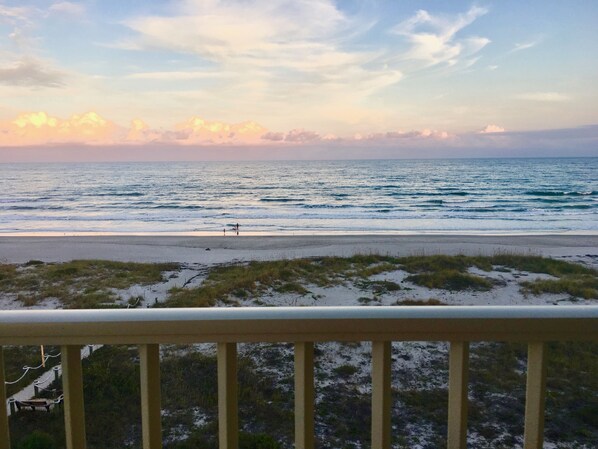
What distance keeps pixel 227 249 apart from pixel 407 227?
8.36 m

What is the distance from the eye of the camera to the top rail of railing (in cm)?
85

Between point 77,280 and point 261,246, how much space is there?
6.55 meters

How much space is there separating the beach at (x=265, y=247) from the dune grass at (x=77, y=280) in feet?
6.14

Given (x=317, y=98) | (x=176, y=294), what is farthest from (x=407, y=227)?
(x=176, y=294)

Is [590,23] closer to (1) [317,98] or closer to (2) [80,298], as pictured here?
(2) [80,298]

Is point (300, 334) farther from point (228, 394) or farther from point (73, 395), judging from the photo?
point (73, 395)

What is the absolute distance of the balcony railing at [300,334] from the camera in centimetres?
85

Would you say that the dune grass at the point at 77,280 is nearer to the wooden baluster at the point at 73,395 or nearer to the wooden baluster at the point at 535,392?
the wooden baluster at the point at 73,395

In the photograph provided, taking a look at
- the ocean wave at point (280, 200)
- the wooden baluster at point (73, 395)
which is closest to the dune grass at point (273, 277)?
the wooden baluster at point (73, 395)

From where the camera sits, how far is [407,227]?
62.5ft

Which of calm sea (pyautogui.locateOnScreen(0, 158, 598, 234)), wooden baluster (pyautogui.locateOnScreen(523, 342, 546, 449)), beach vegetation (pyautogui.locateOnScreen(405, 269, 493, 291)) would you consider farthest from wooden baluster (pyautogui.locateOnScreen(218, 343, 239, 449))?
calm sea (pyautogui.locateOnScreen(0, 158, 598, 234))

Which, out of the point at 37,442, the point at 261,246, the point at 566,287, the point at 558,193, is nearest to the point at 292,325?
the point at 37,442

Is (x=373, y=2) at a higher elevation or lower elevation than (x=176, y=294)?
higher

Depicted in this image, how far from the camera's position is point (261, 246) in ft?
47.1
